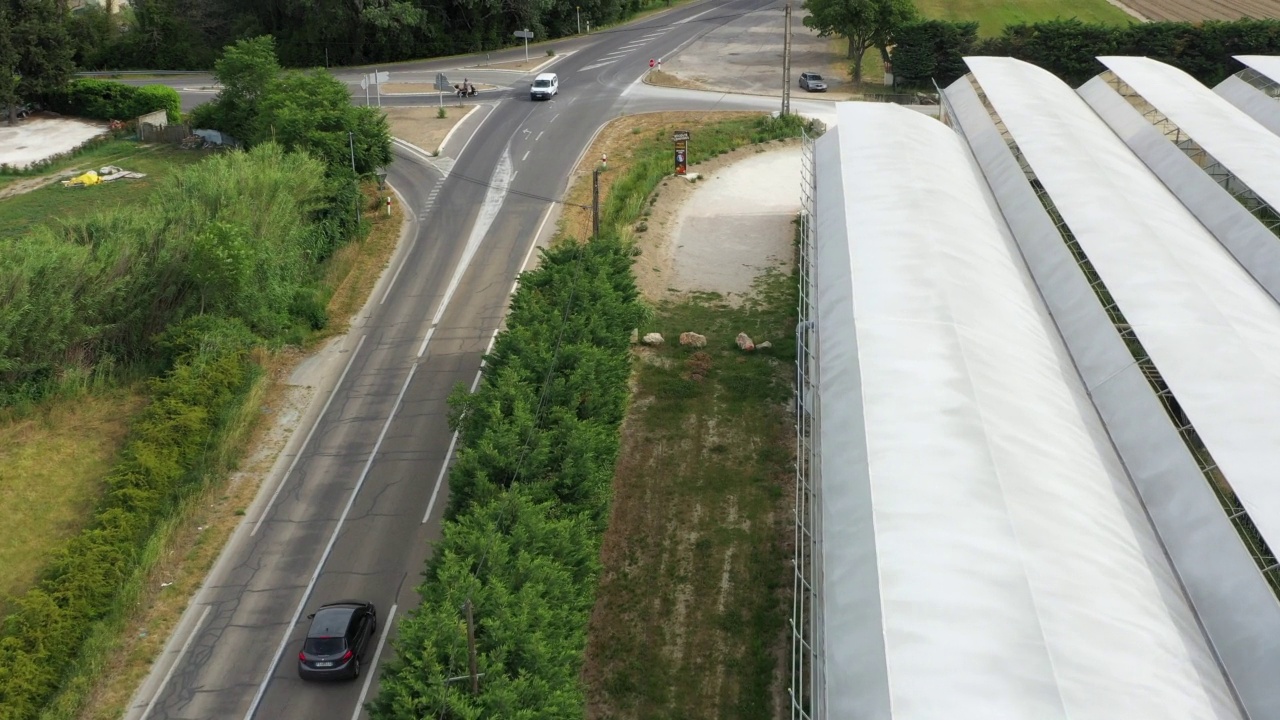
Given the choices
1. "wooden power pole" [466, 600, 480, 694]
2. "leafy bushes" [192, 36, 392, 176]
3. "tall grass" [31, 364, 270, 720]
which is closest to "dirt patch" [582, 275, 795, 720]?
"wooden power pole" [466, 600, 480, 694]

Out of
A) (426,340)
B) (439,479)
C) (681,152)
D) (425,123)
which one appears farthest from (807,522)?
(425,123)

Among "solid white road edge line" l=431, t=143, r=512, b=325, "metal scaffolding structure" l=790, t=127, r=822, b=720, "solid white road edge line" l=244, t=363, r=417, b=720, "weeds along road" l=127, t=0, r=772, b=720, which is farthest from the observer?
"solid white road edge line" l=431, t=143, r=512, b=325

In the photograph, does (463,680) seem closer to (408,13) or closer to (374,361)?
(374,361)

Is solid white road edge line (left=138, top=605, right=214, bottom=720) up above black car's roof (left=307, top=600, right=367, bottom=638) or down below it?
below

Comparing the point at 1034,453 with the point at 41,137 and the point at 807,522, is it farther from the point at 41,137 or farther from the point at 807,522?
the point at 41,137

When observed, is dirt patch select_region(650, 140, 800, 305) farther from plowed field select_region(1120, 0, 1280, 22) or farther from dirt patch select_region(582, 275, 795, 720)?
plowed field select_region(1120, 0, 1280, 22)

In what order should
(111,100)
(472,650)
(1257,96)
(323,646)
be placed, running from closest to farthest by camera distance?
1. (472,650)
2. (323,646)
3. (1257,96)
4. (111,100)

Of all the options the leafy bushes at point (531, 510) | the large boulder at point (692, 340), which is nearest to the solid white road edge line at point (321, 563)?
Answer: the leafy bushes at point (531, 510)
